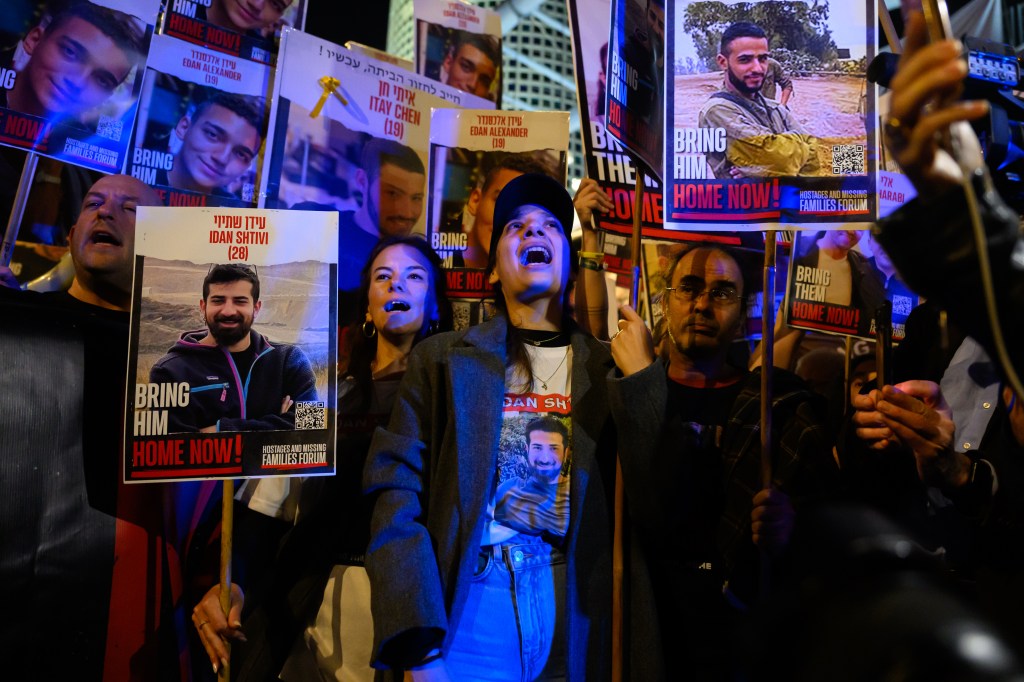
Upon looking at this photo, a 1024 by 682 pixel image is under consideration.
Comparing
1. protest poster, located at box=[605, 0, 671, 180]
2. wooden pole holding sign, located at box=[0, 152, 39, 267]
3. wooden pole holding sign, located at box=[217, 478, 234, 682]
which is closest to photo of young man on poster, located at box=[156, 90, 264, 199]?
wooden pole holding sign, located at box=[0, 152, 39, 267]

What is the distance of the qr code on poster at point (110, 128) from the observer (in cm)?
351

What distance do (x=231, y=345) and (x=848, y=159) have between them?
202 cm

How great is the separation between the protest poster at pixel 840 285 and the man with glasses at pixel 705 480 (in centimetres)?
86

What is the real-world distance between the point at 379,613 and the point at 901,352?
6.76ft

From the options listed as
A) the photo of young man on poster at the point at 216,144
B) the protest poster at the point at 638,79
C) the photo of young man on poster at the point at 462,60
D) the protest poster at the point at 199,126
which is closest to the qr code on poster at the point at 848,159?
the protest poster at the point at 638,79

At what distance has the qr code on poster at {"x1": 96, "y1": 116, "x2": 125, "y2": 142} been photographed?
3.51 m

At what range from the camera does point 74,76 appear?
11.5 ft

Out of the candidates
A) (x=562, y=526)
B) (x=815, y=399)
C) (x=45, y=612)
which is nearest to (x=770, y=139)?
(x=815, y=399)

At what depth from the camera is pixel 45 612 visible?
2.72m

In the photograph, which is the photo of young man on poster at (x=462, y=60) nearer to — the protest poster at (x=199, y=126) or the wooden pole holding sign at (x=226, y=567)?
the protest poster at (x=199, y=126)

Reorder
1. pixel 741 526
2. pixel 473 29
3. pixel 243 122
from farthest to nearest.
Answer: pixel 473 29
pixel 243 122
pixel 741 526

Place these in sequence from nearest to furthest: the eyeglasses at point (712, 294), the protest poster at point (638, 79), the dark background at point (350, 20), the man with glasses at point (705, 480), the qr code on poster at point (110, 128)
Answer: the man with glasses at point (705, 480)
the protest poster at point (638, 79)
the eyeglasses at point (712, 294)
the qr code on poster at point (110, 128)
the dark background at point (350, 20)

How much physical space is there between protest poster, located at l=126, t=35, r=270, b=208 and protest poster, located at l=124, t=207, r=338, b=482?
1174mm

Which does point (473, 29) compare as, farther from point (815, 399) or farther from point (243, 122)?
point (815, 399)
